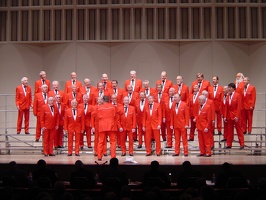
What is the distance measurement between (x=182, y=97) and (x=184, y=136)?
155cm

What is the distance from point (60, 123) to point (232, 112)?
492 centimetres

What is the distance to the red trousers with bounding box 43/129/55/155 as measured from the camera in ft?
51.0

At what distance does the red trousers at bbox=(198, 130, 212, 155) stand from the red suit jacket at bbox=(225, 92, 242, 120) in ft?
3.21

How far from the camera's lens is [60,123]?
1603 centimetres

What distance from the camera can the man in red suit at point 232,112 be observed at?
50.8 feet

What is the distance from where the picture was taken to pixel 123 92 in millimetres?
16344

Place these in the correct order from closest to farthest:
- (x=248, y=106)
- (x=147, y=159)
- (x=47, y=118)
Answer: (x=147, y=159) < (x=47, y=118) < (x=248, y=106)

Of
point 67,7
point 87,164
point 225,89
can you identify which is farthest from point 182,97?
point 67,7

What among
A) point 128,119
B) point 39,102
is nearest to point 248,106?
point 128,119

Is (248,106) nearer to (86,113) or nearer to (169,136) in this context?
(169,136)

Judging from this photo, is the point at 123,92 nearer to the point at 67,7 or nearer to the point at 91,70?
the point at 91,70

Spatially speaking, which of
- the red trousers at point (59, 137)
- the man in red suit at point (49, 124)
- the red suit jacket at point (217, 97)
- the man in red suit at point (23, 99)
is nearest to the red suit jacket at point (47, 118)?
the man in red suit at point (49, 124)

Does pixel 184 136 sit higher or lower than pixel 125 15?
lower
